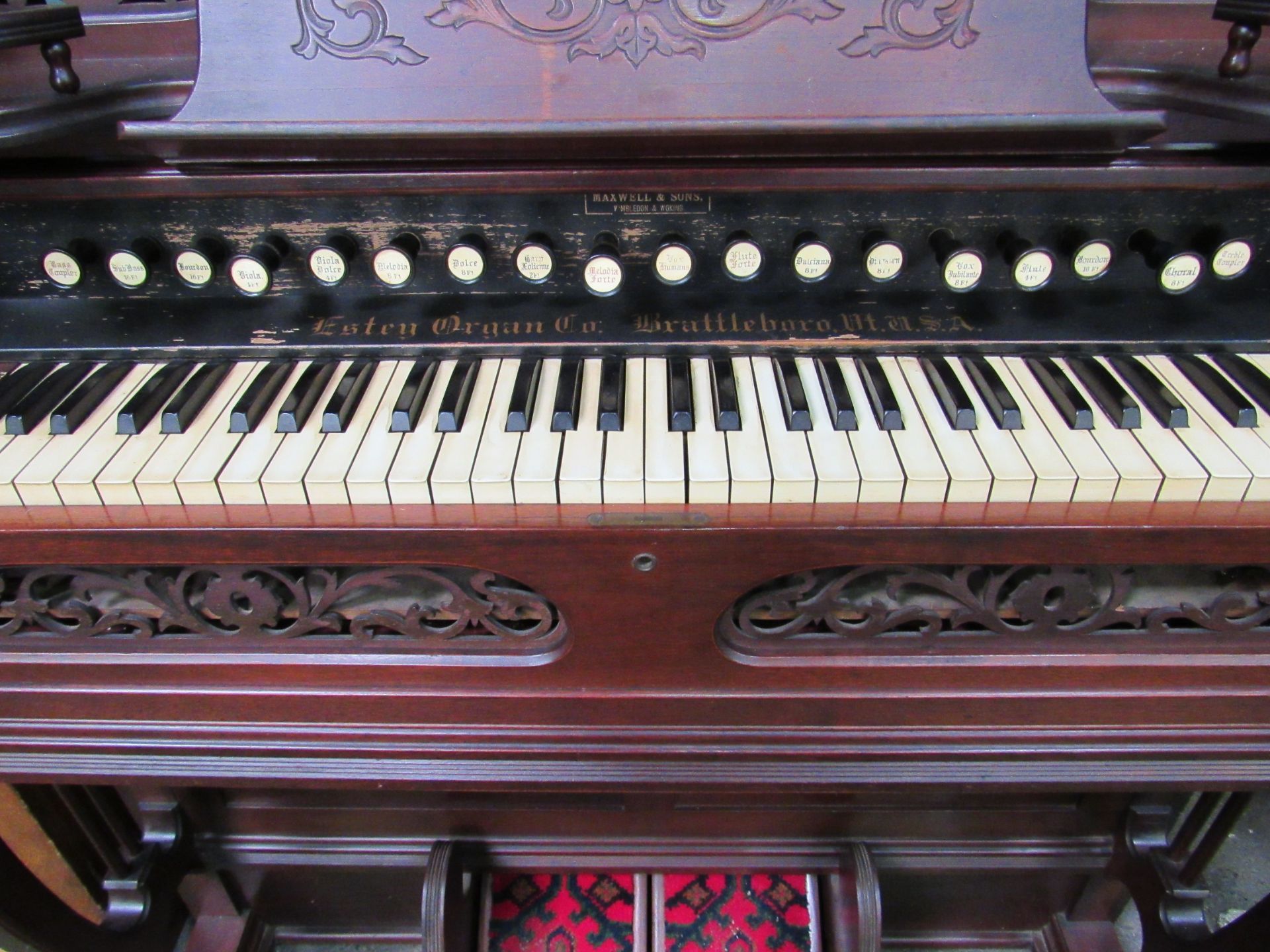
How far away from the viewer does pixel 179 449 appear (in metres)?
1.01

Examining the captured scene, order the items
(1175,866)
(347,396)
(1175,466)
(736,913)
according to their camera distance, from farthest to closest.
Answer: (736,913)
(1175,866)
(347,396)
(1175,466)

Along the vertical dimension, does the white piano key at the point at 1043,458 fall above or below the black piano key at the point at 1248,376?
below

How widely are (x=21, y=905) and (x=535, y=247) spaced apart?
4.09 feet

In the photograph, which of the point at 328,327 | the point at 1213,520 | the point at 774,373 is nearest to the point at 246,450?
the point at 328,327

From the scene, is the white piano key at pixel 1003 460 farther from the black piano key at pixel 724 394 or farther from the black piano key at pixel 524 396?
the black piano key at pixel 524 396

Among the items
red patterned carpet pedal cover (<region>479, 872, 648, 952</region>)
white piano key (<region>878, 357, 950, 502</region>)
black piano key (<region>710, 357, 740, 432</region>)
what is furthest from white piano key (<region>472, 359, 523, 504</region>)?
red patterned carpet pedal cover (<region>479, 872, 648, 952</region>)

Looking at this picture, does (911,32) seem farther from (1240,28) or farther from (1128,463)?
(1128,463)

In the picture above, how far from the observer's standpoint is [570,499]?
0.97 meters

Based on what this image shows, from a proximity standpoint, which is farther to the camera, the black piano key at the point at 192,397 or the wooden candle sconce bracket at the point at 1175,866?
the wooden candle sconce bracket at the point at 1175,866

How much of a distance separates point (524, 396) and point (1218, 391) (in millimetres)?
851

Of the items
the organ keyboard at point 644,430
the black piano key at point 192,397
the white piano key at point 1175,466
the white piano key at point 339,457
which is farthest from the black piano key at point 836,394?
the black piano key at point 192,397

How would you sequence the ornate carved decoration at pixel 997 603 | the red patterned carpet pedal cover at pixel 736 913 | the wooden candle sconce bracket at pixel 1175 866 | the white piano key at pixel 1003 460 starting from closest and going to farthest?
the white piano key at pixel 1003 460, the ornate carved decoration at pixel 997 603, the wooden candle sconce bracket at pixel 1175 866, the red patterned carpet pedal cover at pixel 736 913

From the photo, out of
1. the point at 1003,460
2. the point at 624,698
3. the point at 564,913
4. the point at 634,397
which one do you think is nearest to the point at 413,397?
the point at 634,397

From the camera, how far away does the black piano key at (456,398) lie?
1025mm
